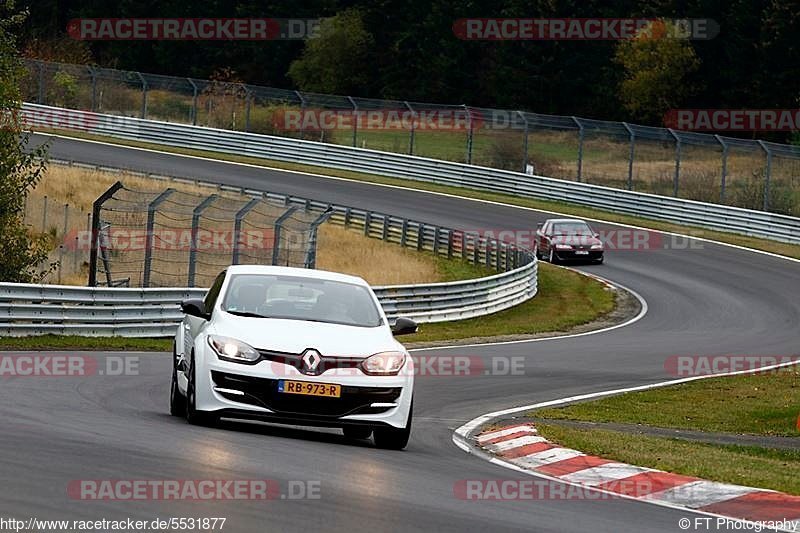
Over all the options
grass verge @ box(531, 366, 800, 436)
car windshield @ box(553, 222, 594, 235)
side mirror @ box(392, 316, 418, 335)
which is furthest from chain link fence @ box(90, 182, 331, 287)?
side mirror @ box(392, 316, 418, 335)

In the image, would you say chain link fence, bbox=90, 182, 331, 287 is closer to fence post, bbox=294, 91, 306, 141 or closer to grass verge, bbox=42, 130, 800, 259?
grass verge, bbox=42, 130, 800, 259

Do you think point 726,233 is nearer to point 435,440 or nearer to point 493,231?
point 493,231

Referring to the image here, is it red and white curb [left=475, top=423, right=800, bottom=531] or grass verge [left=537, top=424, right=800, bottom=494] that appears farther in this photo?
grass verge [left=537, top=424, right=800, bottom=494]

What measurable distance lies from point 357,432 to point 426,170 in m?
43.8

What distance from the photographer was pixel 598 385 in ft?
67.6

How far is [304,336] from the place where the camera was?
1185 cm

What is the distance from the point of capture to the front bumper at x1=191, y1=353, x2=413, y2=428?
38.2 ft

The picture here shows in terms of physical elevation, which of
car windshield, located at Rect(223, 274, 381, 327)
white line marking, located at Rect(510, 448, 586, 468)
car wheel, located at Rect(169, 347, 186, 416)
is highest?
car windshield, located at Rect(223, 274, 381, 327)

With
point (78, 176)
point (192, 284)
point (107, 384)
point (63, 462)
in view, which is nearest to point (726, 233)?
point (78, 176)

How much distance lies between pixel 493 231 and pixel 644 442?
3249 centimetres

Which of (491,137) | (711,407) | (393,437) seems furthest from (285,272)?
(491,137)

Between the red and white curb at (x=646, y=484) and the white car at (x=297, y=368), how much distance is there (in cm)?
117

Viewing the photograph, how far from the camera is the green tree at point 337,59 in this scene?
8912 cm

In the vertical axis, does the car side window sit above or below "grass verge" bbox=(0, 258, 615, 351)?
above
